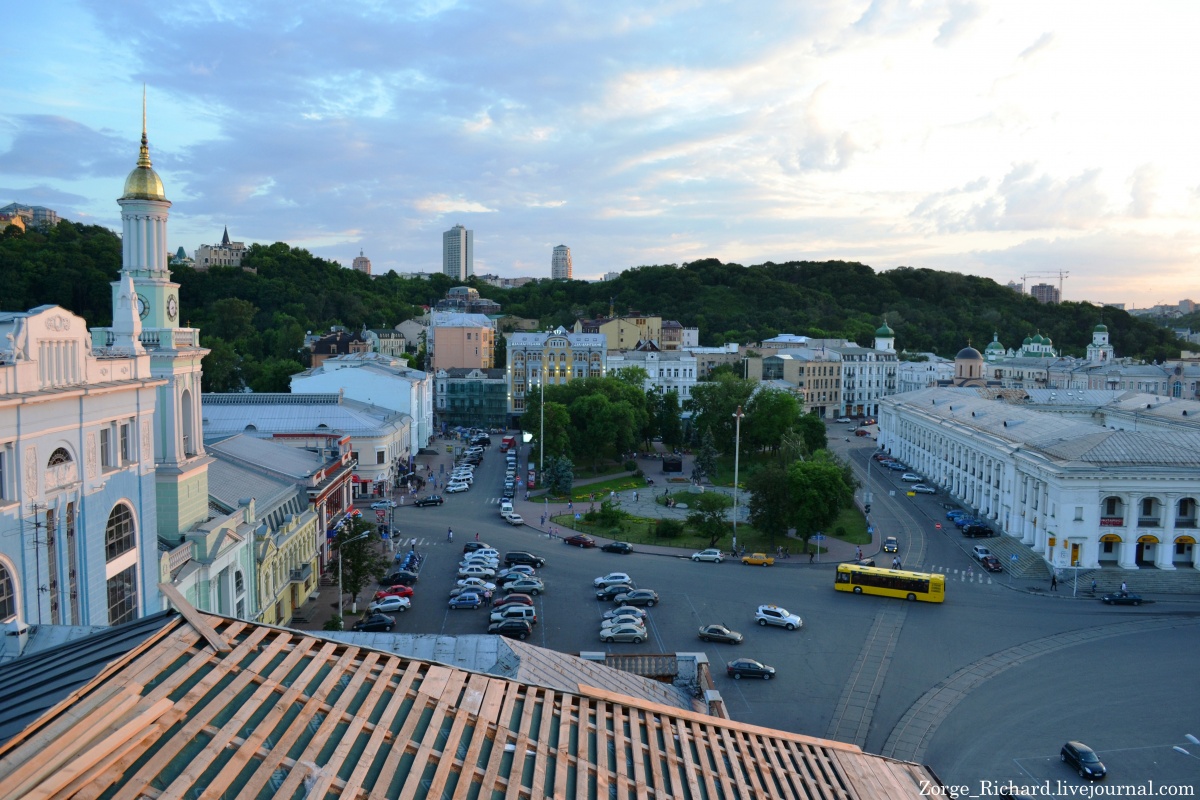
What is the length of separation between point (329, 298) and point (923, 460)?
262 ft

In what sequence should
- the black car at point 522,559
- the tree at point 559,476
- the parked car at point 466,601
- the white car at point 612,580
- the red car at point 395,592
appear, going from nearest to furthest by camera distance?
the parked car at point 466,601, the red car at point 395,592, the white car at point 612,580, the black car at point 522,559, the tree at point 559,476

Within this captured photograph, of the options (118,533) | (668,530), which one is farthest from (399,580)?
(118,533)

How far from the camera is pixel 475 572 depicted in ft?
117

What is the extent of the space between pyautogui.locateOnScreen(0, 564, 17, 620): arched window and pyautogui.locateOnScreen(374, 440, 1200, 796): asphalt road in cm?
1584

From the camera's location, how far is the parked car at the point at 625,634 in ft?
94.4

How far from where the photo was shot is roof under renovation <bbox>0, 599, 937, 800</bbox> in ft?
21.6

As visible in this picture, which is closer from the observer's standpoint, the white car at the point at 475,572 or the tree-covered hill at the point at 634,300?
the white car at the point at 475,572

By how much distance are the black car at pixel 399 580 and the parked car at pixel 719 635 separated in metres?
12.3

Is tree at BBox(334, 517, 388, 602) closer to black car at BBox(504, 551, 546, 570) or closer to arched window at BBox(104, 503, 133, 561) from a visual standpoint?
black car at BBox(504, 551, 546, 570)

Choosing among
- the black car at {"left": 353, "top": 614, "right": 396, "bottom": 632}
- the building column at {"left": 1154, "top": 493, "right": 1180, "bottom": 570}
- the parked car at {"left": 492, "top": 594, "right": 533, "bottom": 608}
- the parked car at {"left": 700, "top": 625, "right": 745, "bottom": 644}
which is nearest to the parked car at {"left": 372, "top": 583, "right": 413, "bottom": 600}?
the black car at {"left": 353, "top": 614, "right": 396, "bottom": 632}

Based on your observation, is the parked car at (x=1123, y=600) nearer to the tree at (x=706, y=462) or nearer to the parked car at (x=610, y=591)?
the parked car at (x=610, y=591)

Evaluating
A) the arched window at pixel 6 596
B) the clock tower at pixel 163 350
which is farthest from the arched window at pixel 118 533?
the clock tower at pixel 163 350

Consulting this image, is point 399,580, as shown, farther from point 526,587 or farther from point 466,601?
point 526,587

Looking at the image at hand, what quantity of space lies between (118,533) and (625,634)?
15670mm
